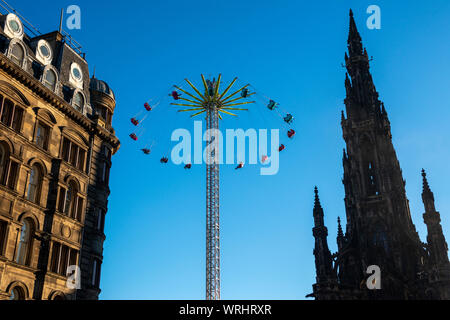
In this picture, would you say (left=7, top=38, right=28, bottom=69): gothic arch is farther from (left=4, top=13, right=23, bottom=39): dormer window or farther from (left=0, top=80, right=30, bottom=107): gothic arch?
(left=0, top=80, right=30, bottom=107): gothic arch

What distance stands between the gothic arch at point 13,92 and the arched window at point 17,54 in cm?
191

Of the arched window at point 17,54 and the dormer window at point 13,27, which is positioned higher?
the dormer window at point 13,27

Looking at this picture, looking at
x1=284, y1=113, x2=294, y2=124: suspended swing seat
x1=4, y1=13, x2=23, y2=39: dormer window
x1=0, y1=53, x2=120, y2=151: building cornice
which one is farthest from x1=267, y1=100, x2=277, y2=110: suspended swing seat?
x1=4, y1=13, x2=23, y2=39: dormer window

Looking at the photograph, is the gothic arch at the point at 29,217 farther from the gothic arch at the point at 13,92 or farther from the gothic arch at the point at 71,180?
the gothic arch at the point at 13,92

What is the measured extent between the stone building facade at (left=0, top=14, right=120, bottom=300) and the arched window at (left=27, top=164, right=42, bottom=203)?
2.2 inches

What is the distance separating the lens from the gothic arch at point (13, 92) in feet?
89.2

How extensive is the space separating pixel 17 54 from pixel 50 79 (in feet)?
9.67

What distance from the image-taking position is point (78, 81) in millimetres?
35156

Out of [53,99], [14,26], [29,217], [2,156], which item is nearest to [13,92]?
[53,99]

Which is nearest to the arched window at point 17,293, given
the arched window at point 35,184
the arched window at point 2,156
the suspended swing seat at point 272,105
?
the arched window at point 35,184

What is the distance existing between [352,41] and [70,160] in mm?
74891

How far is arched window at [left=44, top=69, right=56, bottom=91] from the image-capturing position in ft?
103

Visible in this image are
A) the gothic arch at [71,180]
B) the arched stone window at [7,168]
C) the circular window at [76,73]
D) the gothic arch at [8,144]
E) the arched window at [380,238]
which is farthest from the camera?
the arched window at [380,238]

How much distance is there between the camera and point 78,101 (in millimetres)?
34031
